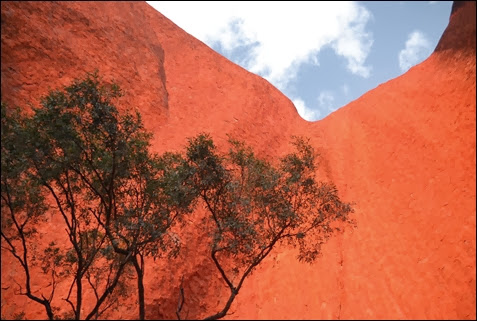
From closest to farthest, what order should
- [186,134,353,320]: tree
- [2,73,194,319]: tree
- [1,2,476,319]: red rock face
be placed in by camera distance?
1. [2,73,194,319]: tree
2. [186,134,353,320]: tree
3. [1,2,476,319]: red rock face

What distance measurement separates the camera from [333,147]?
2998 centimetres

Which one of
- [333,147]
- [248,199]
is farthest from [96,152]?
[333,147]

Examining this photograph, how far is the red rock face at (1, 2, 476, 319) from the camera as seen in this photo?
55.6 feet

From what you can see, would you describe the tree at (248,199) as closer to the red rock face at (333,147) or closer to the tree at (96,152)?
the tree at (96,152)

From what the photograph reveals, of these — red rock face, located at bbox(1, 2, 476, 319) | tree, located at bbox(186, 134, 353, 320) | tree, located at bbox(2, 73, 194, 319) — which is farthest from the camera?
red rock face, located at bbox(1, 2, 476, 319)

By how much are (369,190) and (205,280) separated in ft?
42.3

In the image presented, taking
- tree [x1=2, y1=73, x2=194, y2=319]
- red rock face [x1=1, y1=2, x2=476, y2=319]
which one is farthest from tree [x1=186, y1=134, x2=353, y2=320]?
red rock face [x1=1, y1=2, x2=476, y2=319]

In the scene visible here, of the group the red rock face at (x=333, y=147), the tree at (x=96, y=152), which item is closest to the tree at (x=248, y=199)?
the tree at (x=96, y=152)

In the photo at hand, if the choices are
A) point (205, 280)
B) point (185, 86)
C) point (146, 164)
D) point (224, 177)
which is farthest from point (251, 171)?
point (185, 86)

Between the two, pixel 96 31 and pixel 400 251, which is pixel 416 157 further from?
pixel 96 31

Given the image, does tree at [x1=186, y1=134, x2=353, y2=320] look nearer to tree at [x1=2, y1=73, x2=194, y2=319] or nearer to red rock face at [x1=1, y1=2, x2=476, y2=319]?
tree at [x1=2, y1=73, x2=194, y2=319]

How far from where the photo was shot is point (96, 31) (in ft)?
98.6

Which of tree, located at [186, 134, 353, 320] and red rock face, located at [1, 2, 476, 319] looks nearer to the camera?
tree, located at [186, 134, 353, 320]

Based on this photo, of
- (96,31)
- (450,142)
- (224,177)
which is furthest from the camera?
(96,31)
